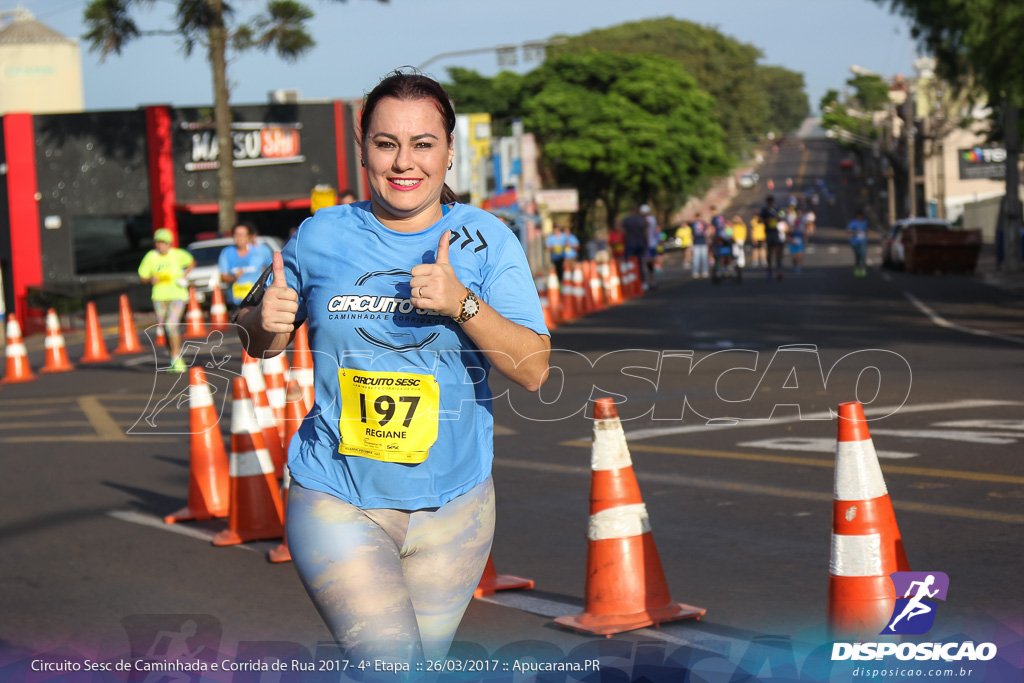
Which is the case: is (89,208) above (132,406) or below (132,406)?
above

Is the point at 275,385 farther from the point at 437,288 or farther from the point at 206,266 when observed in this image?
the point at 206,266

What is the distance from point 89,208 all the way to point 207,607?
3705cm

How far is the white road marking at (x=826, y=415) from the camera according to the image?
1048cm

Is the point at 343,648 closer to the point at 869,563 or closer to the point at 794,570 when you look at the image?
the point at 869,563

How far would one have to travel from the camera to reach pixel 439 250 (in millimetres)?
3086

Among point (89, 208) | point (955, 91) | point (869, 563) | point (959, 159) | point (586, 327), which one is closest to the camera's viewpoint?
point (869, 563)

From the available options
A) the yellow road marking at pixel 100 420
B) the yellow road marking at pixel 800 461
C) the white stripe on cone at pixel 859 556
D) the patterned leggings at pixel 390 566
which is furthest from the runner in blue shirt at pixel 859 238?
the patterned leggings at pixel 390 566

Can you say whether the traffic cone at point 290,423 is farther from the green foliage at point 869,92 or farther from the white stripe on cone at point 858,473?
the green foliage at point 869,92

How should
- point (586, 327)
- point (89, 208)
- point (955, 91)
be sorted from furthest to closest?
point (89, 208), point (955, 91), point (586, 327)

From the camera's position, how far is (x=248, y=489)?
286 inches

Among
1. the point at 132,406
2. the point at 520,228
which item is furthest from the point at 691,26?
the point at 132,406

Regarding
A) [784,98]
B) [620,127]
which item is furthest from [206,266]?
[784,98]

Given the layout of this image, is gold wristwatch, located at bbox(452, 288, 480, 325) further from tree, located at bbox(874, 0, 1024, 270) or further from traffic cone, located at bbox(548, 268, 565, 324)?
tree, located at bbox(874, 0, 1024, 270)

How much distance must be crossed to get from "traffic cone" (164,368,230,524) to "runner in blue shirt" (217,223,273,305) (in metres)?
6.19
